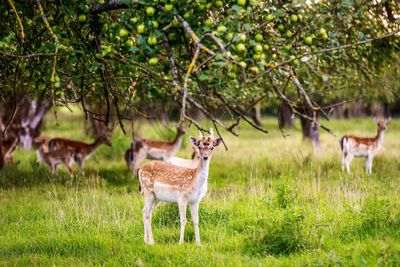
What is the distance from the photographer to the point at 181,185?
26.9 ft

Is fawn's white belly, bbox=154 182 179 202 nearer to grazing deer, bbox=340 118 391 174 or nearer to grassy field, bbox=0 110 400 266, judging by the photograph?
grassy field, bbox=0 110 400 266

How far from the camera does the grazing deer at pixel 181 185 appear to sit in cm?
812

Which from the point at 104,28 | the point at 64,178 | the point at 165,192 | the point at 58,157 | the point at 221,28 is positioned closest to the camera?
the point at 221,28

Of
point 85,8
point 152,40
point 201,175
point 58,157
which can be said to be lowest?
point 58,157

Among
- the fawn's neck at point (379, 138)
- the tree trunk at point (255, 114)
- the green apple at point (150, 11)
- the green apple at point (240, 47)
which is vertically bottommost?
the fawn's neck at point (379, 138)

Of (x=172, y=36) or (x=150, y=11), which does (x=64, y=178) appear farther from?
(x=150, y=11)

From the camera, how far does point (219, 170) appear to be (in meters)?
15.8

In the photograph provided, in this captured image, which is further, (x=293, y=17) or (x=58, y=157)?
(x=58, y=157)

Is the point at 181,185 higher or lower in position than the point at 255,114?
lower

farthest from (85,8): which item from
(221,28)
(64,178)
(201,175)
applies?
(64,178)

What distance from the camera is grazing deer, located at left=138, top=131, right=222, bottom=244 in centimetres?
812

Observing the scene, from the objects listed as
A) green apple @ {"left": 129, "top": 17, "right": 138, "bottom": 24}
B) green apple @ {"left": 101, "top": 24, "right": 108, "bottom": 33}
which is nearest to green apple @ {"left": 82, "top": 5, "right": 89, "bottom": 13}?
green apple @ {"left": 101, "top": 24, "right": 108, "bottom": 33}

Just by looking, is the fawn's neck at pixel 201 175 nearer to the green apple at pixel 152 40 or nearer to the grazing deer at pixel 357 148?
the green apple at pixel 152 40

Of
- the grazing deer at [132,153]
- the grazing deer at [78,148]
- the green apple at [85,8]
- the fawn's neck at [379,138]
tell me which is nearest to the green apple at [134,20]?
the green apple at [85,8]
